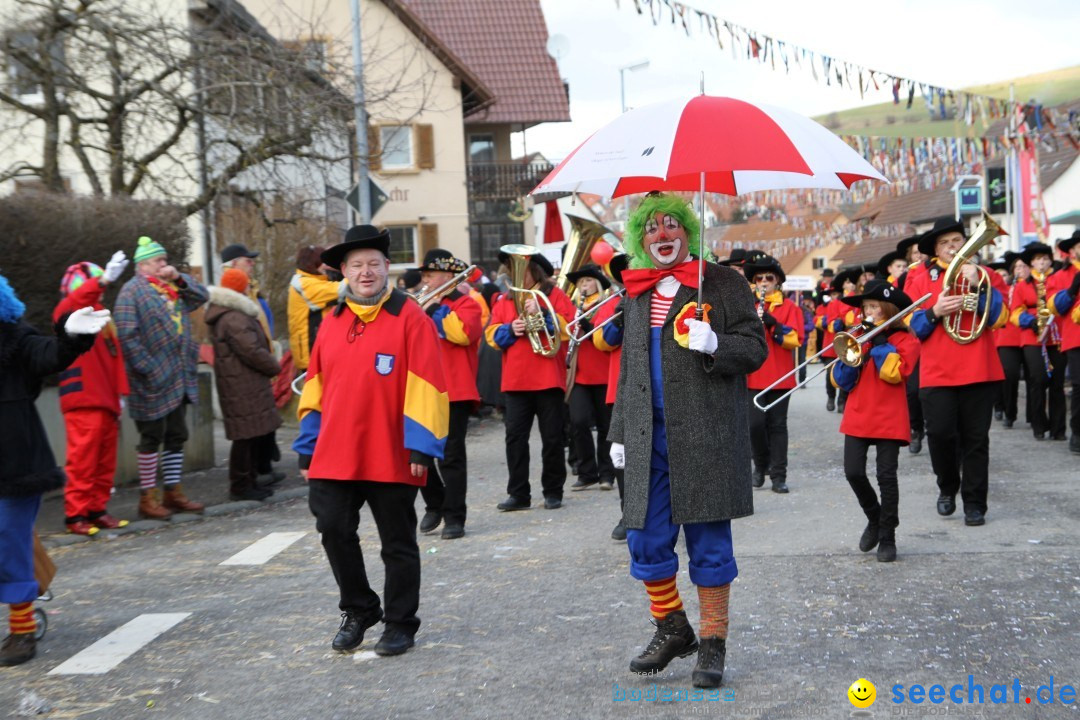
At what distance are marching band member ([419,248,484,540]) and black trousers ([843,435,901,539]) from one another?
8.65 ft

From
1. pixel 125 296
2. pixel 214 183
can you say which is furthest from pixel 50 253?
pixel 214 183

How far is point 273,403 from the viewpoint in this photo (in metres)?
10.9

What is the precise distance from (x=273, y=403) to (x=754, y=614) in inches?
226

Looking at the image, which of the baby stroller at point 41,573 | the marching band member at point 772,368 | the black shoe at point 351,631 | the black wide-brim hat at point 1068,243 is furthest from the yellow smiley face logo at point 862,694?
the black wide-brim hat at point 1068,243

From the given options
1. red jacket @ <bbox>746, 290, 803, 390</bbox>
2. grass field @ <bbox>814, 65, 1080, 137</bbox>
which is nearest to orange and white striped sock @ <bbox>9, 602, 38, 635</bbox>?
red jacket @ <bbox>746, 290, 803, 390</bbox>

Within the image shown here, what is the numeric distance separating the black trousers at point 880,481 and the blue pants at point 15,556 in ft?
14.2

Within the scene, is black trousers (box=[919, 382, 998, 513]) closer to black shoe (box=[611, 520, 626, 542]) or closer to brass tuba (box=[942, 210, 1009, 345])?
brass tuba (box=[942, 210, 1009, 345])

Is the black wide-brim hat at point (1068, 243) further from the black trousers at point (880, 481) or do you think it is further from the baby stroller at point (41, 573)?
the baby stroller at point (41, 573)

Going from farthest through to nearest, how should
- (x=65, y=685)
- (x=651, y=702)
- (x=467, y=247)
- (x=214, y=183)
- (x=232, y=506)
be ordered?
(x=467, y=247)
(x=214, y=183)
(x=232, y=506)
(x=65, y=685)
(x=651, y=702)

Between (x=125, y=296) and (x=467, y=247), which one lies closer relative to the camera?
(x=125, y=296)

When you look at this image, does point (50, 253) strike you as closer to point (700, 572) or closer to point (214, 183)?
point (214, 183)

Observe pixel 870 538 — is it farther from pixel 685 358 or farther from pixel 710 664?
pixel 685 358

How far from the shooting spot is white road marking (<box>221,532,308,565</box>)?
823 cm

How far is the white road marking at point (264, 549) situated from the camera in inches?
324
